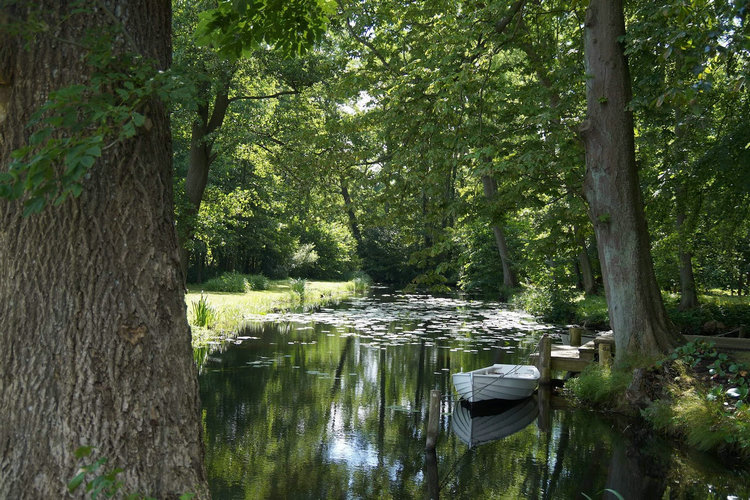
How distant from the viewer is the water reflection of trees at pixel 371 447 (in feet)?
24.6

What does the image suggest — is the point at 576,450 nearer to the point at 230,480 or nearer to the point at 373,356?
the point at 230,480

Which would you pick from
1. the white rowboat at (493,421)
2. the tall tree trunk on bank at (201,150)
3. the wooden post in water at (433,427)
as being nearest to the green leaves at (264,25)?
the wooden post in water at (433,427)

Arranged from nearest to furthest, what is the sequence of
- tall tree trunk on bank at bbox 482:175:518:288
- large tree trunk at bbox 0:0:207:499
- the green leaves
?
large tree trunk at bbox 0:0:207:499 < the green leaves < tall tree trunk on bank at bbox 482:175:518:288

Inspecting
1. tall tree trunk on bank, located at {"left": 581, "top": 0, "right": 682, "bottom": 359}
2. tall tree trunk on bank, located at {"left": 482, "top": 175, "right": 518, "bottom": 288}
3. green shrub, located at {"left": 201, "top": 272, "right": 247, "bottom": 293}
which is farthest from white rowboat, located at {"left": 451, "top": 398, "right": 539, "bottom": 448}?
green shrub, located at {"left": 201, "top": 272, "right": 247, "bottom": 293}

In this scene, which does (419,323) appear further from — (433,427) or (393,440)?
(433,427)

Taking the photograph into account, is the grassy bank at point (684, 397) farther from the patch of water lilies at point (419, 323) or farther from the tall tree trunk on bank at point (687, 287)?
the tall tree trunk on bank at point (687, 287)

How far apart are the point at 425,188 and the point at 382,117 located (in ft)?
5.01

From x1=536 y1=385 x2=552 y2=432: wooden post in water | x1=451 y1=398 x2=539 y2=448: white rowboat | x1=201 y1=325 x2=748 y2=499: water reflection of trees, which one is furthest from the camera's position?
x1=536 y1=385 x2=552 y2=432: wooden post in water

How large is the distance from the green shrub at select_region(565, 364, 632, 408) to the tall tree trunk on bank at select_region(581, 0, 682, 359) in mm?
492

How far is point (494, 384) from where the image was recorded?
11406 millimetres

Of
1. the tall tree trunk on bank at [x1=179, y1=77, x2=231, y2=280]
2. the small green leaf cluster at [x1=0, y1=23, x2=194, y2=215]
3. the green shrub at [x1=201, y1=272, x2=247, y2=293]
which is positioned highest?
the tall tree trunk on bank at [x1=179, y1=77, x2=231, y2=280]

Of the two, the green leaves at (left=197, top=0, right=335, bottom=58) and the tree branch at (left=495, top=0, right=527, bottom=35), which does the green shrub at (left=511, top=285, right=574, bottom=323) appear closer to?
the tree branch at (left=495, top=0, right=527, bottom=35)

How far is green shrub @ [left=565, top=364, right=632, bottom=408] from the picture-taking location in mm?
10609

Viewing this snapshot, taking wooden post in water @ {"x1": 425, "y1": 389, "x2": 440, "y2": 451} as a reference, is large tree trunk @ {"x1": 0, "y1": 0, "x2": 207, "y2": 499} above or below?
above
